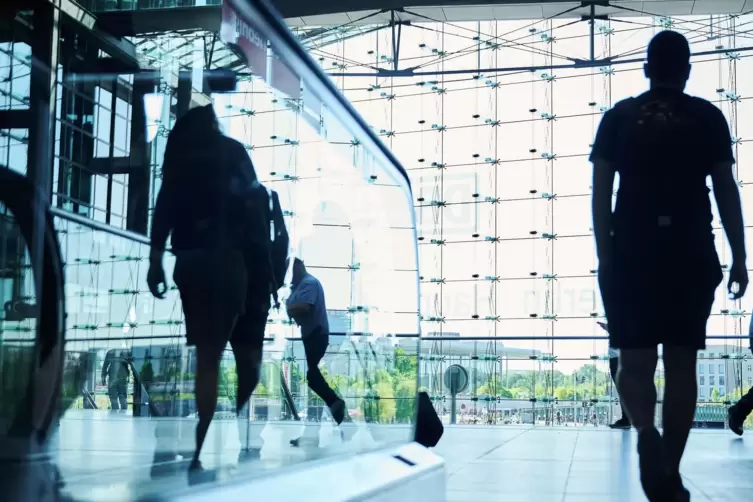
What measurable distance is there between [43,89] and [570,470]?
11.6ft

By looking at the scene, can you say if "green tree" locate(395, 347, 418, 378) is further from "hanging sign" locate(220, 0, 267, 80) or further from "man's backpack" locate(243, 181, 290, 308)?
"hanging sign" locate(220, 0, 267, 80)

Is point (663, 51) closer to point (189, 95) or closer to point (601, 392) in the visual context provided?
point (189, 95)

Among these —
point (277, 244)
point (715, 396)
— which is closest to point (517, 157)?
point (715, 396)

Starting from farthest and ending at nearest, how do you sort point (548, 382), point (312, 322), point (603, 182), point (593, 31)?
point (548, 382) → point (593, 31) → point (603, 182) → point (312, 322)

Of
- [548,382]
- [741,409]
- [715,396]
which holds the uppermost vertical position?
[741,409]

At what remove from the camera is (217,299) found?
1.53 metres

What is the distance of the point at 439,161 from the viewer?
1841 centimetres

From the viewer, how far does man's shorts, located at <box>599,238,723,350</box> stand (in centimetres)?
230

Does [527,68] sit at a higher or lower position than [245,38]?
higher

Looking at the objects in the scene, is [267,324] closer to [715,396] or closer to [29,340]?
[29,340]

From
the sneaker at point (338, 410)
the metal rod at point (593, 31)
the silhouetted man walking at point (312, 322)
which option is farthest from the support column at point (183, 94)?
the metal rod at point (593, 31)

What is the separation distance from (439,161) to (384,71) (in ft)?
6.36

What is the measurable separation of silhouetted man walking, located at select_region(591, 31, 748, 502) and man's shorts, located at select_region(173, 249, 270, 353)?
999 millimetres

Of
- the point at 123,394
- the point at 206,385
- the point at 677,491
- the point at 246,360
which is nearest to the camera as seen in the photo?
the point at 123,394
